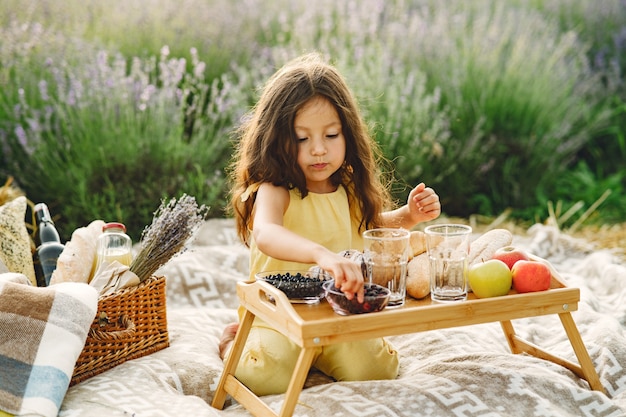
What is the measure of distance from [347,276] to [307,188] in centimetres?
73

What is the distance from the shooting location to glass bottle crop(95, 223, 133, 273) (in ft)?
10.1

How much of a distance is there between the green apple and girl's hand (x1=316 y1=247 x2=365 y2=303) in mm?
402

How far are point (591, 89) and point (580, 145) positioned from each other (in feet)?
1.85

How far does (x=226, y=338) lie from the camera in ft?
10.5

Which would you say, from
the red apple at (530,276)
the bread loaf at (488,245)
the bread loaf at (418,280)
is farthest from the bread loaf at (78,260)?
the red apple at (530,276)

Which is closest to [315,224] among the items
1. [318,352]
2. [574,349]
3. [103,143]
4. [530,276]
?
[318,352]

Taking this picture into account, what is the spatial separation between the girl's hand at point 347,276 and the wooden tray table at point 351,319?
0.22ft

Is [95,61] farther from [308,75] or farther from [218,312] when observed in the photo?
[308,75]

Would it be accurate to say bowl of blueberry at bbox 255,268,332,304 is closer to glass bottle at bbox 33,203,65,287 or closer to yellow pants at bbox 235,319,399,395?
yellow pants at bbox 235,319,399,395

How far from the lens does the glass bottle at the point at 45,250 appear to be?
10.6ft

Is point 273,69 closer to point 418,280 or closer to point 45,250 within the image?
point 45,250

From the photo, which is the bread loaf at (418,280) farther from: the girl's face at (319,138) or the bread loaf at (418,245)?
the girl's face at (319,138)

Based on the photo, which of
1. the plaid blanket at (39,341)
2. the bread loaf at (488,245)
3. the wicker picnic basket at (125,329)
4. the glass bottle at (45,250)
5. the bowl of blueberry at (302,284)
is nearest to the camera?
the bowl of blueberry at (302,284)

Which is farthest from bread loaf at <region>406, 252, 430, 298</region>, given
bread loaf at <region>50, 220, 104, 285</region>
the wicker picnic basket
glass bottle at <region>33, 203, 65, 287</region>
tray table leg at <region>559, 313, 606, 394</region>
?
glass bottle at <region>33, 203, 65, 287</region>
